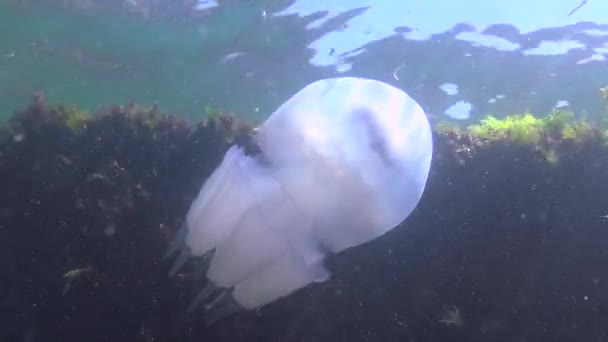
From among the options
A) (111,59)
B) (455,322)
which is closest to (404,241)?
(455,322)

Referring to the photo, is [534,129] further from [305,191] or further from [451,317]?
[305,191]

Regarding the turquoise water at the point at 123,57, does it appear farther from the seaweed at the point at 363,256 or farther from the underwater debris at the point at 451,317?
the underwater debris at the point at 451,317

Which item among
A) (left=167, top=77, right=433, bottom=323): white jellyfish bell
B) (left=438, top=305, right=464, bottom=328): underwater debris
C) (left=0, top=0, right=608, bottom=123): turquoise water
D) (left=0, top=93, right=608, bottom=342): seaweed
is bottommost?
(left=0, top=0, right=608, bottom=123): turquoise water

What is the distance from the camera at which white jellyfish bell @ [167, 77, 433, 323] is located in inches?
128

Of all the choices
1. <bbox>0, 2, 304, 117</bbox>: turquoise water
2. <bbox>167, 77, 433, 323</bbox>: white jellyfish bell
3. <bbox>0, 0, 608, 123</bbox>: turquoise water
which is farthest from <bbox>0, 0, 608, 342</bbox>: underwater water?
<bbox>0, 2, 304, 117</bbox>: turquoise water

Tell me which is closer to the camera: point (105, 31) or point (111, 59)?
point (105, 31)

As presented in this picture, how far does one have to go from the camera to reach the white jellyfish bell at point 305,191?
10.7 ft

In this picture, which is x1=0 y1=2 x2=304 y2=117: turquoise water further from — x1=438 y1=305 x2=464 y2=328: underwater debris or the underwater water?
x1=438 y1=305 x2=464 y2=328: underwater debris

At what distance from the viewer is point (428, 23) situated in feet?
40.2

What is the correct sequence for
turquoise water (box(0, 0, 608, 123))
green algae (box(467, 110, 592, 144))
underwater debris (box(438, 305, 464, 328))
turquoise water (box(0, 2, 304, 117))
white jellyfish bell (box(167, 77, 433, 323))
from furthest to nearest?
turquoise water (box(0, 2, 304, 117)), turquoise water (box(0, 0, 608, 123)), green algae (box(467, 110, 592, 144)), underwater debris (box(438, 305, 464, 328)), white jellyfish bell (box(167, 77, 433, 323))

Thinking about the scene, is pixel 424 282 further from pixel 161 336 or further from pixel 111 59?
pixel 111 59

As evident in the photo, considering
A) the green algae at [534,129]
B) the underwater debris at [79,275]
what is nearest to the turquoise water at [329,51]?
the green algae at [534,129]

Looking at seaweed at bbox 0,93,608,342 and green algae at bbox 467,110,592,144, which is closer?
seaweed at bbox 0,93,608,342

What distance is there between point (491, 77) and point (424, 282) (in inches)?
460
